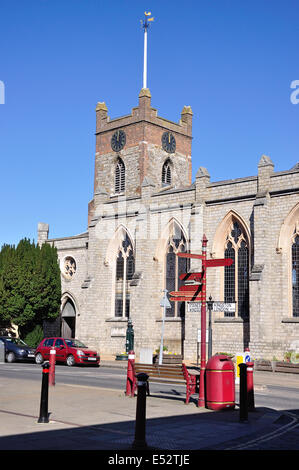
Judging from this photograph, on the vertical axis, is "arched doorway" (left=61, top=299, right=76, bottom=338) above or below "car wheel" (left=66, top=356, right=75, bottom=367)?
above

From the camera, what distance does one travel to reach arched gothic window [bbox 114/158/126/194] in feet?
143

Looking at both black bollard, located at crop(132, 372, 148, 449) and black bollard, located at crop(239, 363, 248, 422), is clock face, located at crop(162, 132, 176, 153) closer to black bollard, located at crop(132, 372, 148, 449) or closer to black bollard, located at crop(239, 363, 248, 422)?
black bollard, located at crop(239, 363, 248, 422)

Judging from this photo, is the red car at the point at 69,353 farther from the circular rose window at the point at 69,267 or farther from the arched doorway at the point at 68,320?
the circular rose window at the point at 69,267

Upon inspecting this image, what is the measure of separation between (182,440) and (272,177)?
22466 millimetres

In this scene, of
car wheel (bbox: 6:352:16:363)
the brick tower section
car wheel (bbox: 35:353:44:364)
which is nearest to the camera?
car wheel (bbox: 35:353:44:364)

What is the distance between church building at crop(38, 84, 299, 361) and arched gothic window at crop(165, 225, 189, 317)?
6 cm

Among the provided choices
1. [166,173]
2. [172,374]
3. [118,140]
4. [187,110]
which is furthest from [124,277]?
[172,374]

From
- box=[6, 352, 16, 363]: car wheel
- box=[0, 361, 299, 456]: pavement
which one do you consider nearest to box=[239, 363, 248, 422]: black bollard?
box=[0, 361, 299, 456]: pavement

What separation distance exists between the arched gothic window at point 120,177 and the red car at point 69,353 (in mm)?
18116

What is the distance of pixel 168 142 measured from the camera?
44.9m

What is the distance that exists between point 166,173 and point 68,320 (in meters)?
13.6

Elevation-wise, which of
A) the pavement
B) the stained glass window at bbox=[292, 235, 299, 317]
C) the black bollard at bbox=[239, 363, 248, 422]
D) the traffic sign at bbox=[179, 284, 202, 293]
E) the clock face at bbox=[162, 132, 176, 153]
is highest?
the clock face at bbox=[162, 132, 176, 153]

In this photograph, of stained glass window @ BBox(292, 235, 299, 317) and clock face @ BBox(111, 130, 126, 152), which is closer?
stained glass window @ BBox(292, 235, 299, 317)
